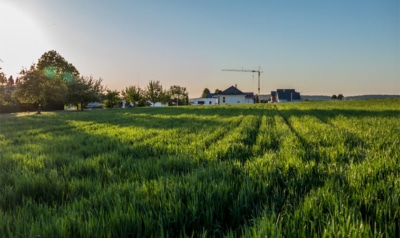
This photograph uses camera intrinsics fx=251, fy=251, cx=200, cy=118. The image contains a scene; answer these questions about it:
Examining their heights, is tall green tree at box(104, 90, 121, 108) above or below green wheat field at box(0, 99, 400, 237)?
above

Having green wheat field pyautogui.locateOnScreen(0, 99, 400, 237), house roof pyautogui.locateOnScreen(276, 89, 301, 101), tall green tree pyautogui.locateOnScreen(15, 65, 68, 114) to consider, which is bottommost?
green wheat field pyautogui.locateOnScreen(0, 99, 400, 237)

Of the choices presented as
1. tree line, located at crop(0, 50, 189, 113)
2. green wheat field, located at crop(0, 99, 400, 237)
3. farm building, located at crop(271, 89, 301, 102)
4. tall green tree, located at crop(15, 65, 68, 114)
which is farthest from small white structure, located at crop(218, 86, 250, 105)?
green wheat field, located at crop(0, 99, 400, 237)

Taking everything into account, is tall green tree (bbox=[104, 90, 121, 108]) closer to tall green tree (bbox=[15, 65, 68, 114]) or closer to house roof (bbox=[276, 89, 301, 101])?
tall green tree (bbox=[15, 65, 68, 114])

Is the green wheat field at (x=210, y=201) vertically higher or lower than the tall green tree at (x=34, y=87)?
lower

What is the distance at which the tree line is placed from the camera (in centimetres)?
3322

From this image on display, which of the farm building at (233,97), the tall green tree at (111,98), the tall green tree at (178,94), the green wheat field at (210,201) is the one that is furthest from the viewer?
the tall green tree at (178,94)

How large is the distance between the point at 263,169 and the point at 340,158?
1755mm

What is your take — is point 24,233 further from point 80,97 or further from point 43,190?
point 80,97

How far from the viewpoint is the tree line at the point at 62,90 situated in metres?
33.2

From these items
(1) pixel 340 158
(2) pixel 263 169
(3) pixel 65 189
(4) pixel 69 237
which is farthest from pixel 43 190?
(1) pixel 340 158

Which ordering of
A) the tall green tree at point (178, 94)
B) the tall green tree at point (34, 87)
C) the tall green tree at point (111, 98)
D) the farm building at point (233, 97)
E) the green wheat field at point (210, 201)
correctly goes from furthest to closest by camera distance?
the tall green tree at point (178, 94)
the farm building at point (233, 97)
the tall green tree at point (111, 98)
the tall green tree at point (34, 87)
the green wheat field at point (210, 201)

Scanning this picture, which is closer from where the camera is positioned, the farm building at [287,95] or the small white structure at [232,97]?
the small white structure at [232,97]

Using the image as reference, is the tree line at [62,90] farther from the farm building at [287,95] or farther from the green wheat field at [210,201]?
the farm building at [287,95]

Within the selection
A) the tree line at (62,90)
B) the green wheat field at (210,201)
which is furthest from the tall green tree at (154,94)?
the green wheat field at (210,201)
